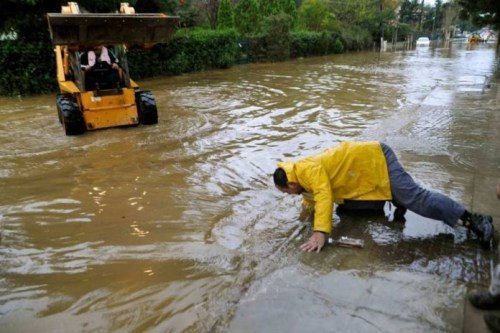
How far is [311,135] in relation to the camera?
8.27 meters

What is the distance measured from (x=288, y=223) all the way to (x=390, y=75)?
1592 cm

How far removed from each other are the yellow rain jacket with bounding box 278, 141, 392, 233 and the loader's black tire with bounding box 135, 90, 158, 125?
5646mm

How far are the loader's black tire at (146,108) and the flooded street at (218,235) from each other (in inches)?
8.0

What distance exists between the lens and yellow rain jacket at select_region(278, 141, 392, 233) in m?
3.88

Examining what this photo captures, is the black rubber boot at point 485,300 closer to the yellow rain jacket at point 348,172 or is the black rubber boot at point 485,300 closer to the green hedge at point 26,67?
the yellow rain jacket at point 348,172

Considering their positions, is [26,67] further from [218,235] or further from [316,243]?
[316,243]

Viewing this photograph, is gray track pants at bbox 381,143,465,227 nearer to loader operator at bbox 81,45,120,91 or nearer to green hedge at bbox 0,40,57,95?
loader operator at bbox 81,45,120,91

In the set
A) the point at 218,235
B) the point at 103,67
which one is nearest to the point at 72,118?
the point at 103,67

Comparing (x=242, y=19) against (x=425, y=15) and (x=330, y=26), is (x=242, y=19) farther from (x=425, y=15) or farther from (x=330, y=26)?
(x=425, y=15)

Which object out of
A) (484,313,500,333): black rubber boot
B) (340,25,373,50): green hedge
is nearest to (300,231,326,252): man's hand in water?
(484,313,500,333): black rubber boot

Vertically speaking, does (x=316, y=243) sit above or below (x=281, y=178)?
below

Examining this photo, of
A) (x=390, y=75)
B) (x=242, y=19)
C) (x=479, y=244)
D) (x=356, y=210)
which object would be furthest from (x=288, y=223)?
(x=242, y=19)

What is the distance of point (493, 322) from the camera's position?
269 cm

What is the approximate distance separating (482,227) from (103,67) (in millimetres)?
7860
